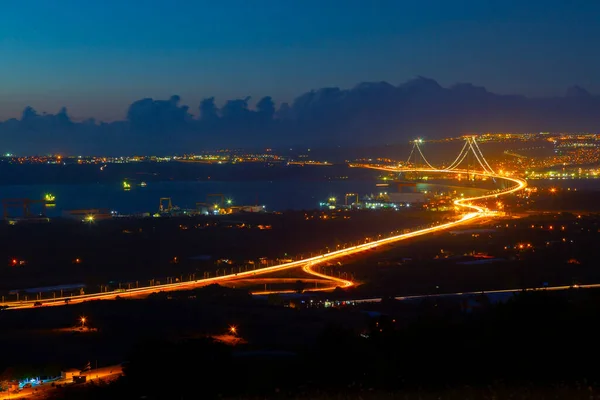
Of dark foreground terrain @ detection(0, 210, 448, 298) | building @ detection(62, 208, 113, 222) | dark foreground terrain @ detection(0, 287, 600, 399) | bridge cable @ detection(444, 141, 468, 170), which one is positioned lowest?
dark foreground terrain @ detection(0, 210, 448, 298)

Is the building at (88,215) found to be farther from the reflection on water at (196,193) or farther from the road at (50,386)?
the road at (50,386)

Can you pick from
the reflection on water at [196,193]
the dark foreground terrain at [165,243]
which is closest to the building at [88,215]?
the dark foreground terrain at [165,243]

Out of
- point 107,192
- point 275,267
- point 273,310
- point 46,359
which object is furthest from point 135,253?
point 107,192

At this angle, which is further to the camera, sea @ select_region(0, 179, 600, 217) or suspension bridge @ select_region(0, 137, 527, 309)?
sea @ select_region(0, 179, 600, 217)

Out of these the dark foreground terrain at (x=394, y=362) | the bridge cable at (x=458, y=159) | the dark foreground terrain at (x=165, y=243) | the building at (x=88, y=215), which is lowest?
the dark foreground terrain at (x=165, y=243)

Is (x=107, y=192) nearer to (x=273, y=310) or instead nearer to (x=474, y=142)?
(x=474, y=142)

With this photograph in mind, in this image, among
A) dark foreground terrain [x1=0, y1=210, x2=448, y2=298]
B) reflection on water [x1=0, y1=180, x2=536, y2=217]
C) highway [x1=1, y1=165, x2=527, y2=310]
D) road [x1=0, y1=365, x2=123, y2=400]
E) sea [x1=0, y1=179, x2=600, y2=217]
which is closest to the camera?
road [x1=0, y1=365, x2=123, y2=400]

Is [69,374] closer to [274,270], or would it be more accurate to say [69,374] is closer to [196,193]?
[274,270]

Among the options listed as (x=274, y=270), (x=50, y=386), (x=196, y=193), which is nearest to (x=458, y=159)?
(x=196, y=193)

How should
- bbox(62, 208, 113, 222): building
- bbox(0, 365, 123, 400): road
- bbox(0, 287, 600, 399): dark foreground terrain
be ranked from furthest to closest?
bbox(62, 208, 113, 222): building → bbox(0, 365, 123, 400): road → bbox(0, 287, 600, 399): dark foreground terrain

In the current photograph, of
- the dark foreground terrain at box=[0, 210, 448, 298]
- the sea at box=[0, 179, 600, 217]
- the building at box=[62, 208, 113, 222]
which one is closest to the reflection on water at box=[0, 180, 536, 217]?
the sea at box=[0, 179, 600, 217]

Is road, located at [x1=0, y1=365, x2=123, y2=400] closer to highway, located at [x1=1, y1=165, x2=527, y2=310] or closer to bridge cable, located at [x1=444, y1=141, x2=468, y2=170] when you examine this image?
highway, located at [x1=1, y1=165, x2=527, y2=310]

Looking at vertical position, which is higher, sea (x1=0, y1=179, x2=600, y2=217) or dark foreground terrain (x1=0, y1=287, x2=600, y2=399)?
dark foreground terrain (x1=0, y1=287, x2=600, y2=399)
